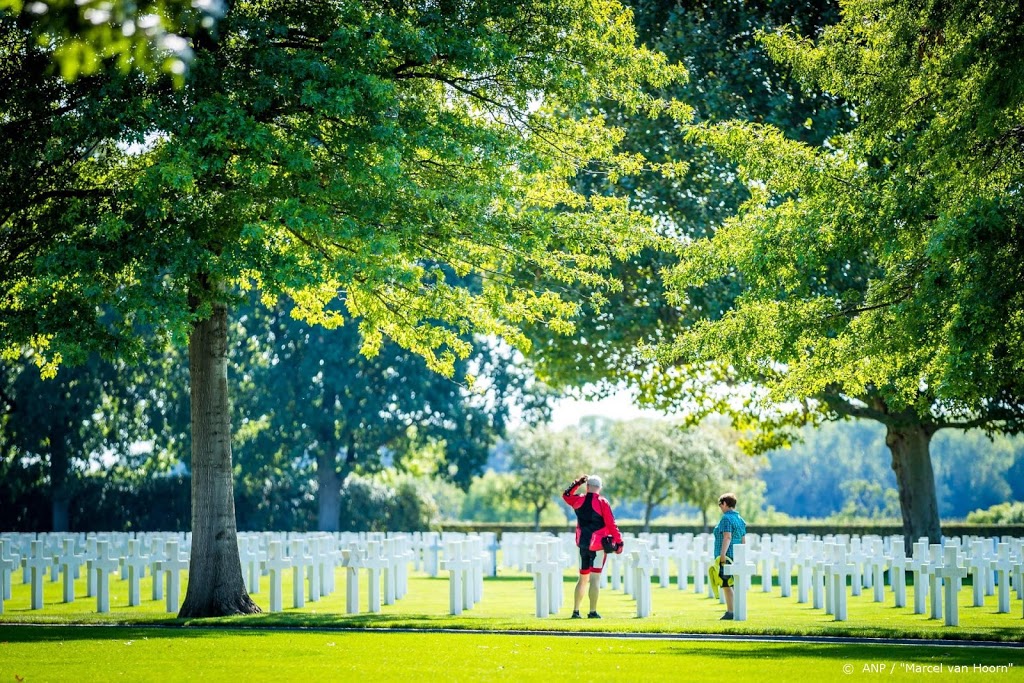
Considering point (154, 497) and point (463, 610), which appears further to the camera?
point (154, 497)

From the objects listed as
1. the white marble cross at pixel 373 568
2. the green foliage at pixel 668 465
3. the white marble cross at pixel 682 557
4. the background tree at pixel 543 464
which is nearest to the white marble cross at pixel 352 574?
the white marble cross at pixel 373 568

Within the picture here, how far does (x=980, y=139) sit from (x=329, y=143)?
7.75m

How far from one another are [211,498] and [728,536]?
23.4 ft

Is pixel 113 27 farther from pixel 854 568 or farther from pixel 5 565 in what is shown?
pixel 854 568

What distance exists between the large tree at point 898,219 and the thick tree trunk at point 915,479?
11.2 m

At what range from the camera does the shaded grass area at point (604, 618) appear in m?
13.9

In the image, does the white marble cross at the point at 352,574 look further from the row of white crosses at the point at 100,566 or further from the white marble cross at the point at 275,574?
the row of white crosses at the point at 100,566

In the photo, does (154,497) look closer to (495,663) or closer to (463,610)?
(463,610)

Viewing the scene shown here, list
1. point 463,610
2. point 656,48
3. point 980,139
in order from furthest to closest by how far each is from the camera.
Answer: point 656,48 < point 463,610 < point 980,139

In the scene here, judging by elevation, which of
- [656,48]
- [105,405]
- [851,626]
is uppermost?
[656,48]

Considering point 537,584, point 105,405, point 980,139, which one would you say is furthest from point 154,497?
point 980,139

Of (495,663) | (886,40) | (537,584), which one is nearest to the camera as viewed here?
(495,663)

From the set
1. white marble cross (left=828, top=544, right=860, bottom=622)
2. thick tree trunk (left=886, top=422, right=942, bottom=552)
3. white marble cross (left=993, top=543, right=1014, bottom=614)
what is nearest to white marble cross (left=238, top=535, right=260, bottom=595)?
A: white marble cross (left=828, top=544, right=860, bottom=622)

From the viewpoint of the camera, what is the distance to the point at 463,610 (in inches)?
674
